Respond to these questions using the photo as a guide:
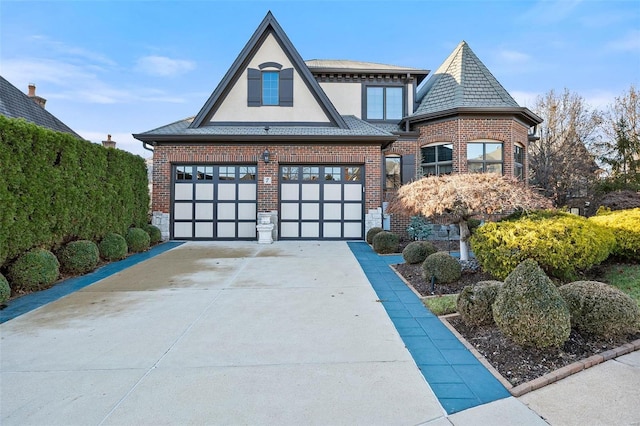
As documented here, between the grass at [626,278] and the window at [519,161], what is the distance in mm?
7494

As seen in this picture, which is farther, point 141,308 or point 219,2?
point 219,2

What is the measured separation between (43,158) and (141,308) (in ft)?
13.2

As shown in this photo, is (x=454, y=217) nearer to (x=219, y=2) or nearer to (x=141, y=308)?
(x=141, y=308)

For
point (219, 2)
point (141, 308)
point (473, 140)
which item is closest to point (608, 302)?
point (141, 308)

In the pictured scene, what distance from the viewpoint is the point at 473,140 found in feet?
40.3

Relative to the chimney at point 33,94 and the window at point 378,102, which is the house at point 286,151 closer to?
the window at point 378,102

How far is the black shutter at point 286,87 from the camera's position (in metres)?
12.5

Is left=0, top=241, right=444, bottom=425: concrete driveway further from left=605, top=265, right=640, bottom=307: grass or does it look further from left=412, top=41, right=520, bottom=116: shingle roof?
left=412, top=41, right=520, bottom=116: shingle roof

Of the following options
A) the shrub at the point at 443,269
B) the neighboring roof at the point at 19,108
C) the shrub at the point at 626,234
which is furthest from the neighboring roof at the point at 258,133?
the shrub at the point at 626,234

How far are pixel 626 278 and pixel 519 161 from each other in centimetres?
884

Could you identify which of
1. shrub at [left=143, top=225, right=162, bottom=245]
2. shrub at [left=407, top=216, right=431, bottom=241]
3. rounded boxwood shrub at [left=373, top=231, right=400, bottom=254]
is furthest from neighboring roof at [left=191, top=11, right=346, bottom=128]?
rounded boxwood shrub at [left=373, top=231, right=400, bottom=254]

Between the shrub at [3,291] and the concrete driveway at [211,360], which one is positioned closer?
the concrete driveway at [211,360]

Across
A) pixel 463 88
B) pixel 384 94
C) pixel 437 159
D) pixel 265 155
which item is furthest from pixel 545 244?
pixel 384 94

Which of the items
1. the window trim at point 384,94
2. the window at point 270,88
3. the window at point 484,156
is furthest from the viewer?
the window trim at point 384,94
